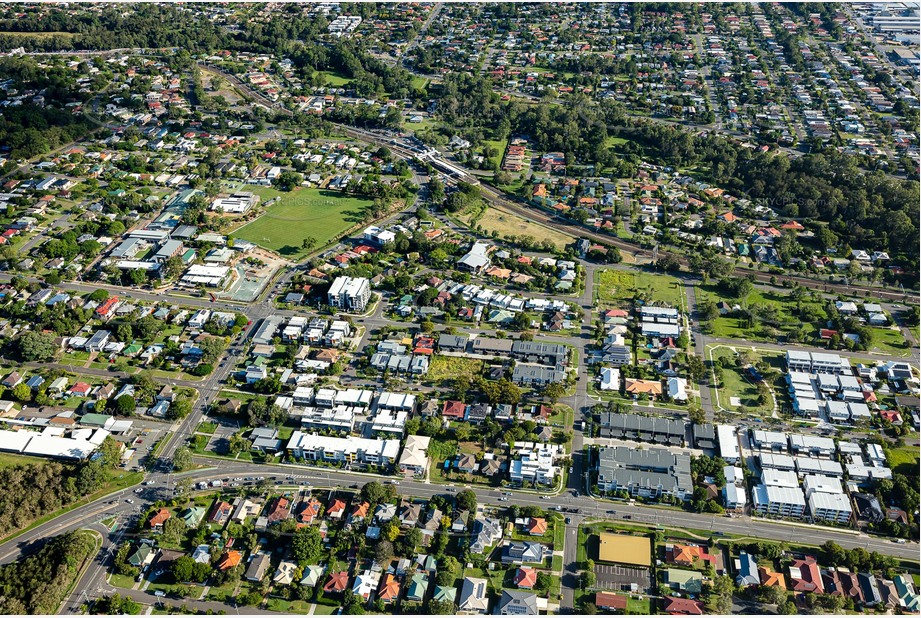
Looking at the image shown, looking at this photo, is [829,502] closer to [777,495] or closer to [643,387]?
[777,495]

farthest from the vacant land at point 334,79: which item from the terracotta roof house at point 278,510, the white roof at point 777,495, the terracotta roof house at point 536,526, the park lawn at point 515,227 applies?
the white roof at point 777,495

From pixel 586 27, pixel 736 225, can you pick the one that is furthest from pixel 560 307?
pixel 586 27

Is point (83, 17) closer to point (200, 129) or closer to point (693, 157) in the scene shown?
point (200, 129)

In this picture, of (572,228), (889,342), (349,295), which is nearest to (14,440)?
(349,295)

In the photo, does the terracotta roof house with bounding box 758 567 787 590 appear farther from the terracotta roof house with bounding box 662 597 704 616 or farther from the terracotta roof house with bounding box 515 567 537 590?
the terracotta roof house with bounding box 515 567 537 590

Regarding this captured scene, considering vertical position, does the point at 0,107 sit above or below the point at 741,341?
above

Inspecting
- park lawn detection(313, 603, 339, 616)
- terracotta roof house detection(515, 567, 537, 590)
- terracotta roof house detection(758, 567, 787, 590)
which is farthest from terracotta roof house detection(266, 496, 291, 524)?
terracotta roof house detection(758, 567, 787, 590)
